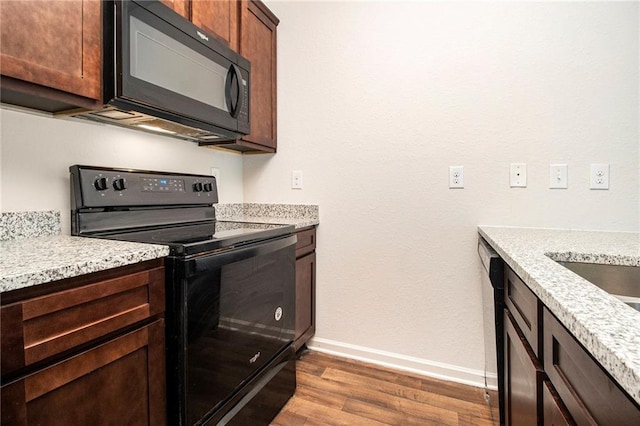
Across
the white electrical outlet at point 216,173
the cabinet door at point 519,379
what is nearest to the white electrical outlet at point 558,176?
the cabinet door at point 519,379

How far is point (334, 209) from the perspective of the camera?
208 cm

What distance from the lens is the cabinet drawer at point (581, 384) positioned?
0.41m

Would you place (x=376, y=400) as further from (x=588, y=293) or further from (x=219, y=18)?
(x=219, y=18)

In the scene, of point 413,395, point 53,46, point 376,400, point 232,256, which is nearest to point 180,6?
point 53,46

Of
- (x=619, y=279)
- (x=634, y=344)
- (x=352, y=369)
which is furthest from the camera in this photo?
(x=352, y=369)

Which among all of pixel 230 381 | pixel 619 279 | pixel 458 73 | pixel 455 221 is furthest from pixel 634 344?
pixel 458 73

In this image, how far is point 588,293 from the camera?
594 millimetres

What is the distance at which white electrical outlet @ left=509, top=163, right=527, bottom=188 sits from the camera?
168 cm

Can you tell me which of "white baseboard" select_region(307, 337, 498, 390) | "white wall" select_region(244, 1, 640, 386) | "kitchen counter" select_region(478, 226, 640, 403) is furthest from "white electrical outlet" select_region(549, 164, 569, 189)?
"white baseboard" select_region(307, 337, 498, 390)

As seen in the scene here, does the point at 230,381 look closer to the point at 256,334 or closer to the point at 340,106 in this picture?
the point at 256,334

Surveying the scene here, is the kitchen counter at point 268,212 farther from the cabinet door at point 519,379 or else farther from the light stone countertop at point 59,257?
the cabinet door at point 519,379

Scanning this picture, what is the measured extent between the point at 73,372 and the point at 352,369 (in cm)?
150

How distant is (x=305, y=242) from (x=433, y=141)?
3.11 feet

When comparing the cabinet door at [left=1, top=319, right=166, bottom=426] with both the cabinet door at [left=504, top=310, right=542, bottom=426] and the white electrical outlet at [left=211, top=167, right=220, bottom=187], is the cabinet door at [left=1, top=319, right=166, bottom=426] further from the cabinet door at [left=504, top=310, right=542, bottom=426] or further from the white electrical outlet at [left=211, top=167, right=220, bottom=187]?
the white electrical outlet at [left=211, top=167, right=220, bottom=187]
